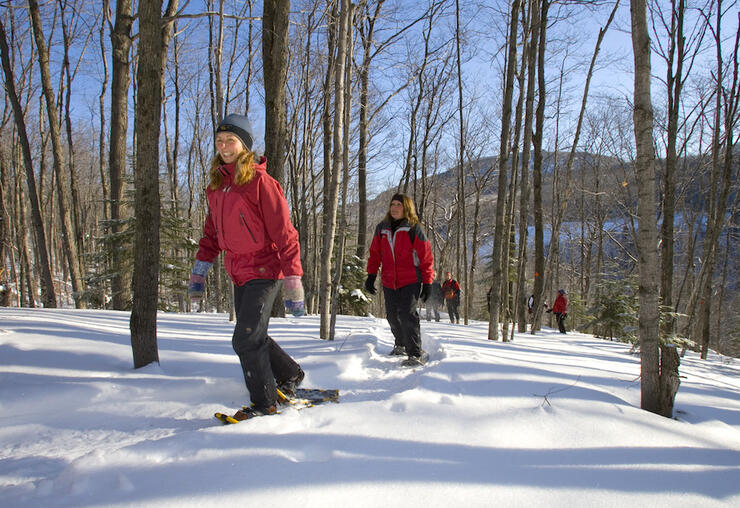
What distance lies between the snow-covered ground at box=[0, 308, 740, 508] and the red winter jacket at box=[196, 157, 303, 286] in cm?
90

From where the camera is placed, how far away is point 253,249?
2.41 m

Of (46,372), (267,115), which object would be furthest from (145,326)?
(267,115)

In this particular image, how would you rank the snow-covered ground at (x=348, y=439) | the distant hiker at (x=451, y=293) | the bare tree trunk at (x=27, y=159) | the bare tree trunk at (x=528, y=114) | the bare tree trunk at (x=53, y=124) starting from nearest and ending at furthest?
the snow-covered ground at (x=348, y=439), the bare tree trunk at (x=528, y=114), the bare tree trunk at (x=27, y=159), the bare tree trunk at (x=53, y=124), the distant hiker at (x=451, y=293)

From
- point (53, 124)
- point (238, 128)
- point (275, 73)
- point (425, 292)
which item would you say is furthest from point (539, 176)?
point (53, 124)

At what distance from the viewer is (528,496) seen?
152 cm

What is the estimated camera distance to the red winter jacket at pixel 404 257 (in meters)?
4.09

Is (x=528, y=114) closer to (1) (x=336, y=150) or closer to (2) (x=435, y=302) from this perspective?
(1) (x=336, y=150)

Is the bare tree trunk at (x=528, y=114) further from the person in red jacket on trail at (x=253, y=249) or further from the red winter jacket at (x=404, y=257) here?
the person in red jacket on trail at (x=253, y=249)

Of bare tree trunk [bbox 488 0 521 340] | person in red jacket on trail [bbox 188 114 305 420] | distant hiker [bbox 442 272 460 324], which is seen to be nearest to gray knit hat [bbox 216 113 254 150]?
person in red jacket on trail [bbox 188 114 305 420]

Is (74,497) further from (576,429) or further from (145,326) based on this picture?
(576,429)

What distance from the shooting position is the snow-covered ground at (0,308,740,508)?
4.81ft

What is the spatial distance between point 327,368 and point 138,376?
1563mm

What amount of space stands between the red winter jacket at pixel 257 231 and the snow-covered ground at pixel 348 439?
0.90 metres

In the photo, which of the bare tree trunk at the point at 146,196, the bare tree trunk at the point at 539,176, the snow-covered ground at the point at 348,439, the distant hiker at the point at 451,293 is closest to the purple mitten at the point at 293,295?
the snow-covered ground at the point at 348,439
